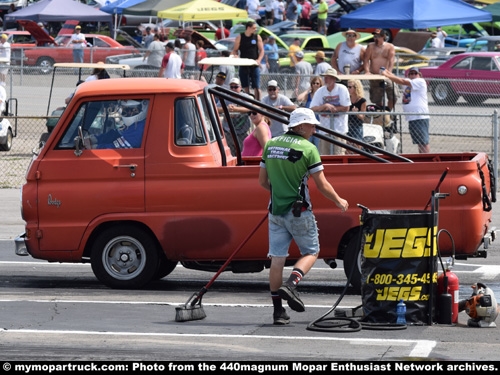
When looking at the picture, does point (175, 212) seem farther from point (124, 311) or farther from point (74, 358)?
point (74, 358)

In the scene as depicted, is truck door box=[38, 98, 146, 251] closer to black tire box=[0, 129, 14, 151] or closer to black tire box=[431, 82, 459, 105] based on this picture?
black tire box=[0, 129, 14, 151]

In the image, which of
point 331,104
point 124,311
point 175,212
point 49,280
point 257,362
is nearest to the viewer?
point 257,362

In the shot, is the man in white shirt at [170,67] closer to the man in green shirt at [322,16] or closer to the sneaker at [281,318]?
the sneaker at [281,318]

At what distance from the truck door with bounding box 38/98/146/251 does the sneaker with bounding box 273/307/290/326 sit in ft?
7.15

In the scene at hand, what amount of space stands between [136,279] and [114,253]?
1.11ft

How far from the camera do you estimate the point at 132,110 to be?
1112cm

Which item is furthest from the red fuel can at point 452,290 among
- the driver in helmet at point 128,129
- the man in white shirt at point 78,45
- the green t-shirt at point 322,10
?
the green t-shirt at point 322,10

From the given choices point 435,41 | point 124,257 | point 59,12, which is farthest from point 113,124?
point 59,12

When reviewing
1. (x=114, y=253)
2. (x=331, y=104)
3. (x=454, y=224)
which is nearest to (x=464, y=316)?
(x=454, y=224)

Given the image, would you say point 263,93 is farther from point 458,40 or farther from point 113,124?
point 458,40

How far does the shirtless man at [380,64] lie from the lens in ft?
70.1

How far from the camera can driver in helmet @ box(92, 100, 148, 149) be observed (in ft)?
36.3

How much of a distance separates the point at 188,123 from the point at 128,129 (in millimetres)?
579

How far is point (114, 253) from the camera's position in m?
11.2
